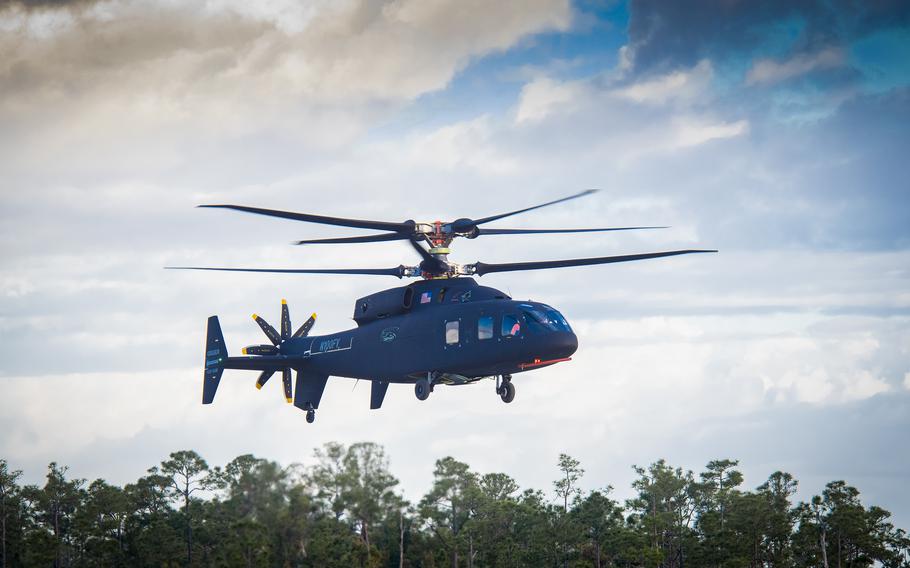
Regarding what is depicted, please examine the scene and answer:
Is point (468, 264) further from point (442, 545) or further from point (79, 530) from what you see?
point (79, 530)

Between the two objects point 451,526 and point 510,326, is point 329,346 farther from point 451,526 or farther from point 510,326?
point 451,526

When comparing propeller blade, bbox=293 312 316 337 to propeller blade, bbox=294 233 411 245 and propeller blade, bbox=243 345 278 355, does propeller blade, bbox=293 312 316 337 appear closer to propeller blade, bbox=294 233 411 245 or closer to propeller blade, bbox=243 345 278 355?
propeller blade, bbox=243 345 278 355

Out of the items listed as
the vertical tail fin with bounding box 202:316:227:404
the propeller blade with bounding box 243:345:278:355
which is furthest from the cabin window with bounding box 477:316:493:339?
the vertical tail fin with bounding box 202:316:227:404

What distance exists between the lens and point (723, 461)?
395ft

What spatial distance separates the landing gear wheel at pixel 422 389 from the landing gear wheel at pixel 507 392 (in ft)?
10.2

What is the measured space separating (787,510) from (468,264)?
65.9 metres

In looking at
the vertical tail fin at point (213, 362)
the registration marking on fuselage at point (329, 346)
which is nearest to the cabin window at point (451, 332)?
the registration marking on fuselage at point (329, 346)

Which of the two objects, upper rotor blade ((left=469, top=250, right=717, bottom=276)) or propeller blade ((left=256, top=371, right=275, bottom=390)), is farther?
propeller blade ((left=256, top=371, right=275, bottom=390))

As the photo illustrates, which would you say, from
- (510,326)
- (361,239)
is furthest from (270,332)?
(510,326)

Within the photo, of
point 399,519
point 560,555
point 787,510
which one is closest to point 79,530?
point 399,519

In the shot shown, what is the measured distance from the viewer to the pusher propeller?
190 feet

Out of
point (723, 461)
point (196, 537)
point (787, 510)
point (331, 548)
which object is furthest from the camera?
point (723, 461)

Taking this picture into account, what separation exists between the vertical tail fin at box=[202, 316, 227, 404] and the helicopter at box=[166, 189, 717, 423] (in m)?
5.13

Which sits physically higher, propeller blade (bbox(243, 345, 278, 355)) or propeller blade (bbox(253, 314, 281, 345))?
propeller blade (bbox(253, 314, 281, 345))
